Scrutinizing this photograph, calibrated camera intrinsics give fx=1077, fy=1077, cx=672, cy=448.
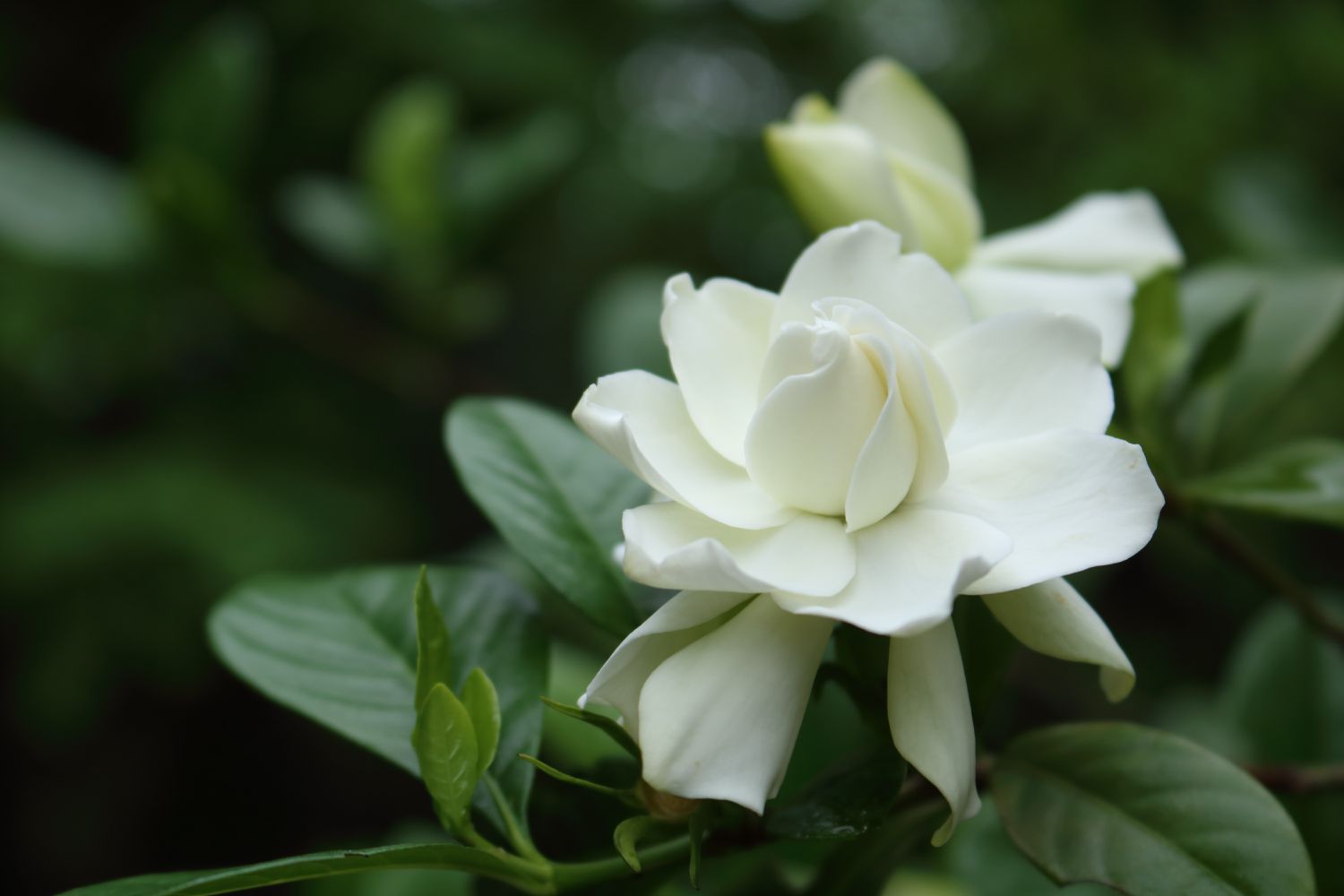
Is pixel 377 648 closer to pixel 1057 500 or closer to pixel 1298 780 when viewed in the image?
pixel 1057 500

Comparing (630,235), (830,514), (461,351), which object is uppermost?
(830,514)

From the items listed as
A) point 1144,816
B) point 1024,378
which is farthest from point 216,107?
point 1144,816

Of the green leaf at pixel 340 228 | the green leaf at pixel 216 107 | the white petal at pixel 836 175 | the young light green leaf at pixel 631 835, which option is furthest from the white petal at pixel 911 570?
the green leaf at pixel 216 107

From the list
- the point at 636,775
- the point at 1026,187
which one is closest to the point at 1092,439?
the point at 636,775

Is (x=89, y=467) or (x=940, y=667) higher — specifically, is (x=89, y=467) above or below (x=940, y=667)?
below

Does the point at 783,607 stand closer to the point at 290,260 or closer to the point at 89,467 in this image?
the point at 89,467

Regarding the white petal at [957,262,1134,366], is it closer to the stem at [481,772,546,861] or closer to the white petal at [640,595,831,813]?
the white petal at [640,595,831,813]
